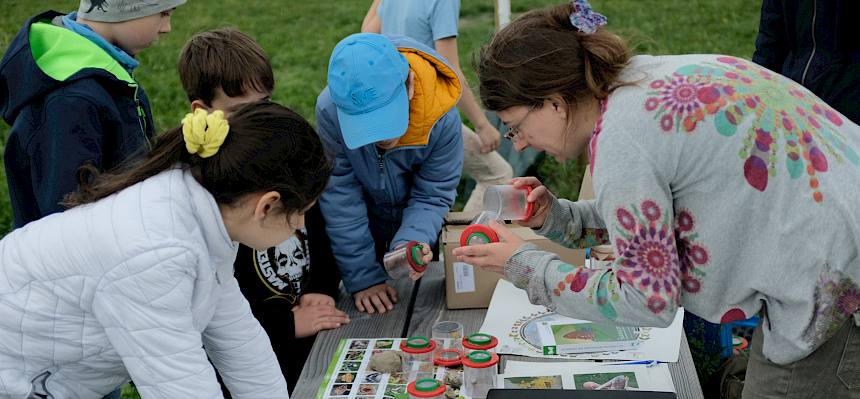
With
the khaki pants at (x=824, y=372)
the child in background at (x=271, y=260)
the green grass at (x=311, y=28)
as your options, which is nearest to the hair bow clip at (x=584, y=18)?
the khaki pants at (x=824, y=372)

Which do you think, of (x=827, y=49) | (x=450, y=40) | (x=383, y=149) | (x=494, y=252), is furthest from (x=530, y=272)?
(x=450, y=40)

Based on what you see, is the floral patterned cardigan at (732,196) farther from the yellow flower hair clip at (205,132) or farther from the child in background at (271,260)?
the child in background at (271,260)

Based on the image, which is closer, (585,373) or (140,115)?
(585,373)

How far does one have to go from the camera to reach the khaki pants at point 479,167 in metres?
4.24

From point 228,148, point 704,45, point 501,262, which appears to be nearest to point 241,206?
point 228,148

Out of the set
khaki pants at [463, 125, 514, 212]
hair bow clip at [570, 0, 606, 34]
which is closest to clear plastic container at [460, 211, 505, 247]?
hair bow clip at [570, 0, 606, 34]

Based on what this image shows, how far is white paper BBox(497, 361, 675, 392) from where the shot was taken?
6.55ft

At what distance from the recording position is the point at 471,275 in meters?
2.50

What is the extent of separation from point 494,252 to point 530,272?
0.38 ft

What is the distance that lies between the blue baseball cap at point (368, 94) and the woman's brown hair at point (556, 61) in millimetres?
742

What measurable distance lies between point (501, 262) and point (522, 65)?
436mm

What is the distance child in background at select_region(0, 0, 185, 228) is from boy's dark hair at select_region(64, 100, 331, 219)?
1.77ft

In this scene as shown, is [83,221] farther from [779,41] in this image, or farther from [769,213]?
[779,41]

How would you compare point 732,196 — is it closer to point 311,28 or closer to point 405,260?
point 405,260
